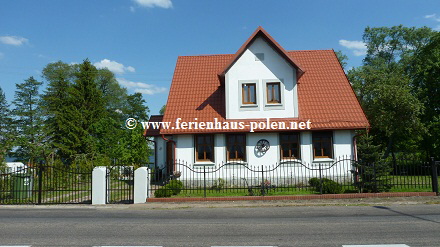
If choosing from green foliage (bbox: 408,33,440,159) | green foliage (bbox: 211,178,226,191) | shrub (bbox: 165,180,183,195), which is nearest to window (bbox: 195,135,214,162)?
green foliage (bbox: 211,178,226,191)

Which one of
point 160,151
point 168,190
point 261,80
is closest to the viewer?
point 168,190

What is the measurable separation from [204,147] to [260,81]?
5210mm

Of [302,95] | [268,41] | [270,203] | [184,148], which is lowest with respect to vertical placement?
[270,203]

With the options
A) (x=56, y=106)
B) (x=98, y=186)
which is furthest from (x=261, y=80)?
(x=56, y=106)

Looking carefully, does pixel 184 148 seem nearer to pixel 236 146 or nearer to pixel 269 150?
pixel 236 146

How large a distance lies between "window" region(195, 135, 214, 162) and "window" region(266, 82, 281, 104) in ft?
13.9

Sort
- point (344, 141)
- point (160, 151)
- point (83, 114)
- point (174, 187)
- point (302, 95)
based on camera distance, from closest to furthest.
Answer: point (174, 187) → point (344, 141) → point (302, 95) → point (160, 151) → point (83, 114)

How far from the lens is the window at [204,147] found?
18000 millimetres

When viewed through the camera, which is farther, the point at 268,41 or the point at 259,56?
the point at 259,56

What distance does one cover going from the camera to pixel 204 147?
1809cm

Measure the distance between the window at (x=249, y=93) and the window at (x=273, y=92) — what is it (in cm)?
85

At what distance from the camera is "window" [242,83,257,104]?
60.8ft

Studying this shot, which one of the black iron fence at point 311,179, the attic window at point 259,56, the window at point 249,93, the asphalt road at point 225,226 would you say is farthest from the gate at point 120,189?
the attic window at point 259,56

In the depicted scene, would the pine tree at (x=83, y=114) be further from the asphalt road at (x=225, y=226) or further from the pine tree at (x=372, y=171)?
the pine tree at (x=372, y=171)
